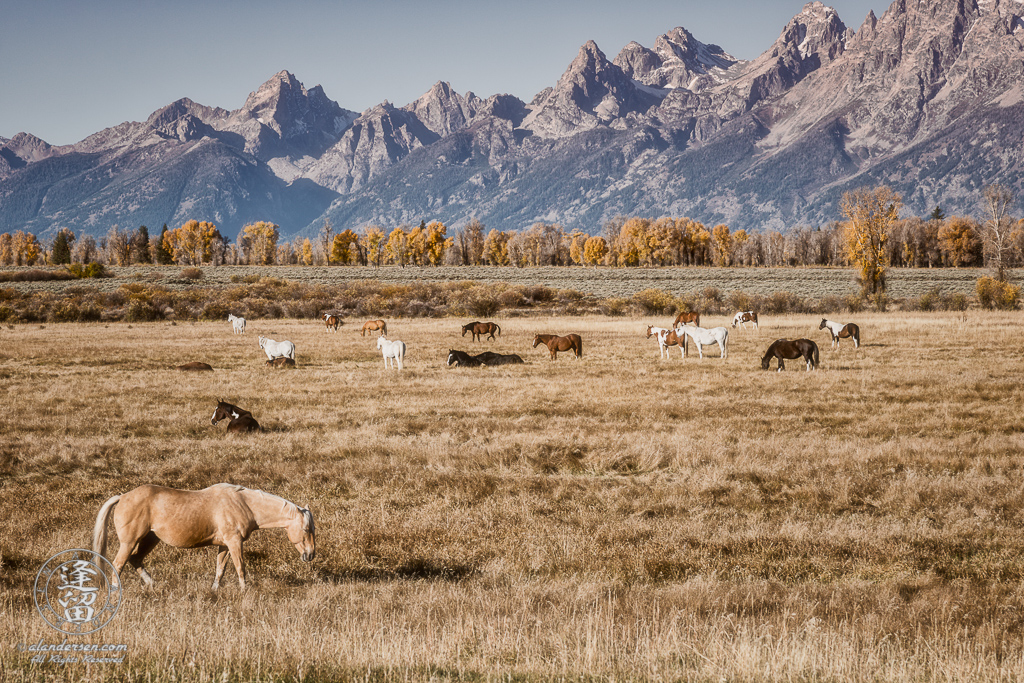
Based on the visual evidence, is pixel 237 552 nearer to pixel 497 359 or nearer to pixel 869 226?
pixel 497 359

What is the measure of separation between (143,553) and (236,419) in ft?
29.0

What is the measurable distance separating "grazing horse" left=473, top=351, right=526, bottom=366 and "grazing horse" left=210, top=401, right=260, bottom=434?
11.6 meters

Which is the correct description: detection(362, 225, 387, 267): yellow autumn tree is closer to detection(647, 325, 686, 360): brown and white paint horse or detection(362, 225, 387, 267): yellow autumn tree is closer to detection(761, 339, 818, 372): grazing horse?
detection(647, 325, 686, 360): brown and white paint horse

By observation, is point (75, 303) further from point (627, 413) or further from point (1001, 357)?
point (1001, 357)

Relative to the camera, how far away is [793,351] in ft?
74.7

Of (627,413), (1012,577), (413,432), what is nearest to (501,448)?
(413,432)

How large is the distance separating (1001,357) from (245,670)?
28.8 m

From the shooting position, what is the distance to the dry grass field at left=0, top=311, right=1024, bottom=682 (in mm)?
4711

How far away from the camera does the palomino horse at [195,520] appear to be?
5715 millimetres

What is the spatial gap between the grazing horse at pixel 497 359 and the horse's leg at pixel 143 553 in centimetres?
1925

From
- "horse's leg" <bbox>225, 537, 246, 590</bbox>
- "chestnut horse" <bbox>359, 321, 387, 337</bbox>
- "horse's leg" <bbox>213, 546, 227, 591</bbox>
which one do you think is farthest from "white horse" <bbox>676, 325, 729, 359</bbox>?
"horse's leg" <bbox>225, 537, 246, 590</bbox>

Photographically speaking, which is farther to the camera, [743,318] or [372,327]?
[743,318]

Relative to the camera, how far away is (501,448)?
1284cm

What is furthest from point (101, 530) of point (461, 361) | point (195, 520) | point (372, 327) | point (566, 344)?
point (372, 327)
